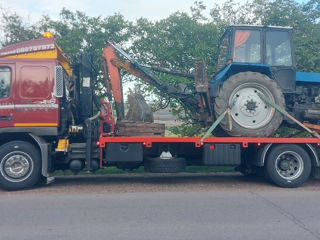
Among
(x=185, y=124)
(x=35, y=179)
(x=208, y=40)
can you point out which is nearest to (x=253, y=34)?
(x=208, y=40)

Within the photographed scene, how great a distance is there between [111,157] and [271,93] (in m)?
4.03

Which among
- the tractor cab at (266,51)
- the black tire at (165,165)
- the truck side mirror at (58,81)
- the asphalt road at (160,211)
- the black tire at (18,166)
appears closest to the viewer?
the asphalt road at (160,211)

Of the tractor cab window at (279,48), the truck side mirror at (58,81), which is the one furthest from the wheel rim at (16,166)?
the tractor cab window at (279,48)

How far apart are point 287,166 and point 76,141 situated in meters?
5.07

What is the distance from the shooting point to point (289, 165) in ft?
25.4

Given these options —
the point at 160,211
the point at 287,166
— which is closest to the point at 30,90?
the point at 160,211

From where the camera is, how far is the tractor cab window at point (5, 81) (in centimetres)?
714

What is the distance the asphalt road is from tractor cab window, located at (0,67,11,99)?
2.16 m

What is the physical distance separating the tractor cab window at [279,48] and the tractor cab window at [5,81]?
20.1 ft

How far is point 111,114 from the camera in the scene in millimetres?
7934

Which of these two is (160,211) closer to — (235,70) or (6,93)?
(235,70)

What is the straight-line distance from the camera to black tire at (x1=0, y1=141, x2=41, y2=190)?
7.07m

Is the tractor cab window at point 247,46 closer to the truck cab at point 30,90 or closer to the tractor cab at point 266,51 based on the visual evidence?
the tractor cab at point 266,51

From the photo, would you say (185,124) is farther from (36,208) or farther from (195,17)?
(36,208)
